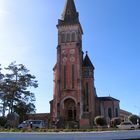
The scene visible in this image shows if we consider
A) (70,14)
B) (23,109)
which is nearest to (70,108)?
(23,109)

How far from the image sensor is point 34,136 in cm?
1339

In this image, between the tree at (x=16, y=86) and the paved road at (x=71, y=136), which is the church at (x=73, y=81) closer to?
the tree at (x=16, y=86)

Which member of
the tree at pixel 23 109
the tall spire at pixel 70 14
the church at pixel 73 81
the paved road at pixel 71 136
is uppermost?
the tall spire at pixel 70 14

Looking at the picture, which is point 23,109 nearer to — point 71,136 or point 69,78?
point 69,78

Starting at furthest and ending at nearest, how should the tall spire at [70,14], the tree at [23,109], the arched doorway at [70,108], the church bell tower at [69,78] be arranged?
the tall spire at [70,14], the arched doorway at [70,108], the church bell tower at [69,78], the tree at [23,109]

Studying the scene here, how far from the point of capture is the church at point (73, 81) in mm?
62125

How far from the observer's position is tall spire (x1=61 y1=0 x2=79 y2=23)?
6912 centimetres

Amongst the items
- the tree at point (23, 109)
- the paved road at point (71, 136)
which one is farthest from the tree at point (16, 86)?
the paved road at point (71, 136)

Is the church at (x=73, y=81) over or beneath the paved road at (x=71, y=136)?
over

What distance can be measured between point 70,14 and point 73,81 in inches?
675

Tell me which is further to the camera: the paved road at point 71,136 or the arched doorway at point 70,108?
the arched doorway at point 70,108

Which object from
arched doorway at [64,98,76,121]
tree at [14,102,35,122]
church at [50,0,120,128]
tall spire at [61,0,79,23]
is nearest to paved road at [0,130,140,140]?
tree at [14,102,35,122]

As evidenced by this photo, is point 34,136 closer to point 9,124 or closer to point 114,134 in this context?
point 114,134

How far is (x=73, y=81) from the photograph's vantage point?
6319 cm
